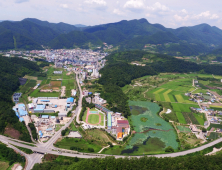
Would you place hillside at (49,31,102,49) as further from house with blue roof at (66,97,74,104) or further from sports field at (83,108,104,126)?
sports field at (83,108,104,126)

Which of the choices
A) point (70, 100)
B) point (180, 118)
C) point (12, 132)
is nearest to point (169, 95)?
point (180, 118)

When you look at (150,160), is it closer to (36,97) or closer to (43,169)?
(43,169)

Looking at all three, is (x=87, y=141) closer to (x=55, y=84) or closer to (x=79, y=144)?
(x=79, y=144)

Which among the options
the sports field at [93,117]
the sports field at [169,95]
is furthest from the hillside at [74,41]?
the sports field at [93,117]

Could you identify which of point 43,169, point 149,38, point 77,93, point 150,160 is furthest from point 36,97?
point 149,38

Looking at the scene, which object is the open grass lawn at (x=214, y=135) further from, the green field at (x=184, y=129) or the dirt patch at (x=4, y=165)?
the dirt patch at (x=4, y=165)

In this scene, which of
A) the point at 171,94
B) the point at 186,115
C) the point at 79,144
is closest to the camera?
the point at 79,144
